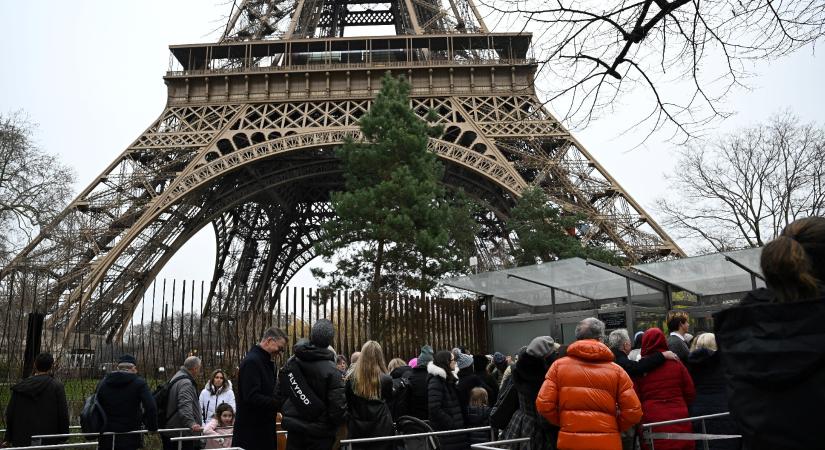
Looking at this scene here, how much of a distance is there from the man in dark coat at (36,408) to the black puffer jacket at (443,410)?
11.9ft

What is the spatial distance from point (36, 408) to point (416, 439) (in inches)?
146

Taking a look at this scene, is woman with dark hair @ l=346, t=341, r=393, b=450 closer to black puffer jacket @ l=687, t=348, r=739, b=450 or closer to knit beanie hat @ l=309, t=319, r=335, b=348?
knit beanie hat @ l=309, t=319, r=335, b=348

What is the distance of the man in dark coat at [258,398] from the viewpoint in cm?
524

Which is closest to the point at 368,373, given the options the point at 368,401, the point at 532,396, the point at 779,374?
the point at 368,401

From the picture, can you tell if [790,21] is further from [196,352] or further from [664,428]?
[196,352]

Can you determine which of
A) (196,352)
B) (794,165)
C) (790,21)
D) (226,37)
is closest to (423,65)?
(226,37)

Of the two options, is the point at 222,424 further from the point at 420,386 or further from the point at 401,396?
the point at 420,386

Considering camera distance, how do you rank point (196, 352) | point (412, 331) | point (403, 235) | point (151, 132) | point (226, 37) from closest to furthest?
point (196, 352), point (412, 331), point (403, 235), point (151, 132), point (226, 37)

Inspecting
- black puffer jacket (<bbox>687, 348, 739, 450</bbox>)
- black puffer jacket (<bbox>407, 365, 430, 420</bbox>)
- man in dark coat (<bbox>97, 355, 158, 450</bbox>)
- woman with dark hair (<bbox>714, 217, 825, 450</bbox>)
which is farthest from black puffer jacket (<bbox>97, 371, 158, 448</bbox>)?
woman with dark hair (<bbox>714, 217, 825, 450</bbox>)

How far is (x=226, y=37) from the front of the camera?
2936cm

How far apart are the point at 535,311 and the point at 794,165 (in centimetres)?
1458

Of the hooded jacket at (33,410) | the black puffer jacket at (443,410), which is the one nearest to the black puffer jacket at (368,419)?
the black puffer jacket at (443,410)

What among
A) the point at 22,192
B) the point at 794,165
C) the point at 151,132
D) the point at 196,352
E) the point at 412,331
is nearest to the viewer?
the point at 196,352

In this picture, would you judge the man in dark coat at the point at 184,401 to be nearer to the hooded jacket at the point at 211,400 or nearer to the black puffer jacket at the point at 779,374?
the hooded jacket at the point at 211,400
